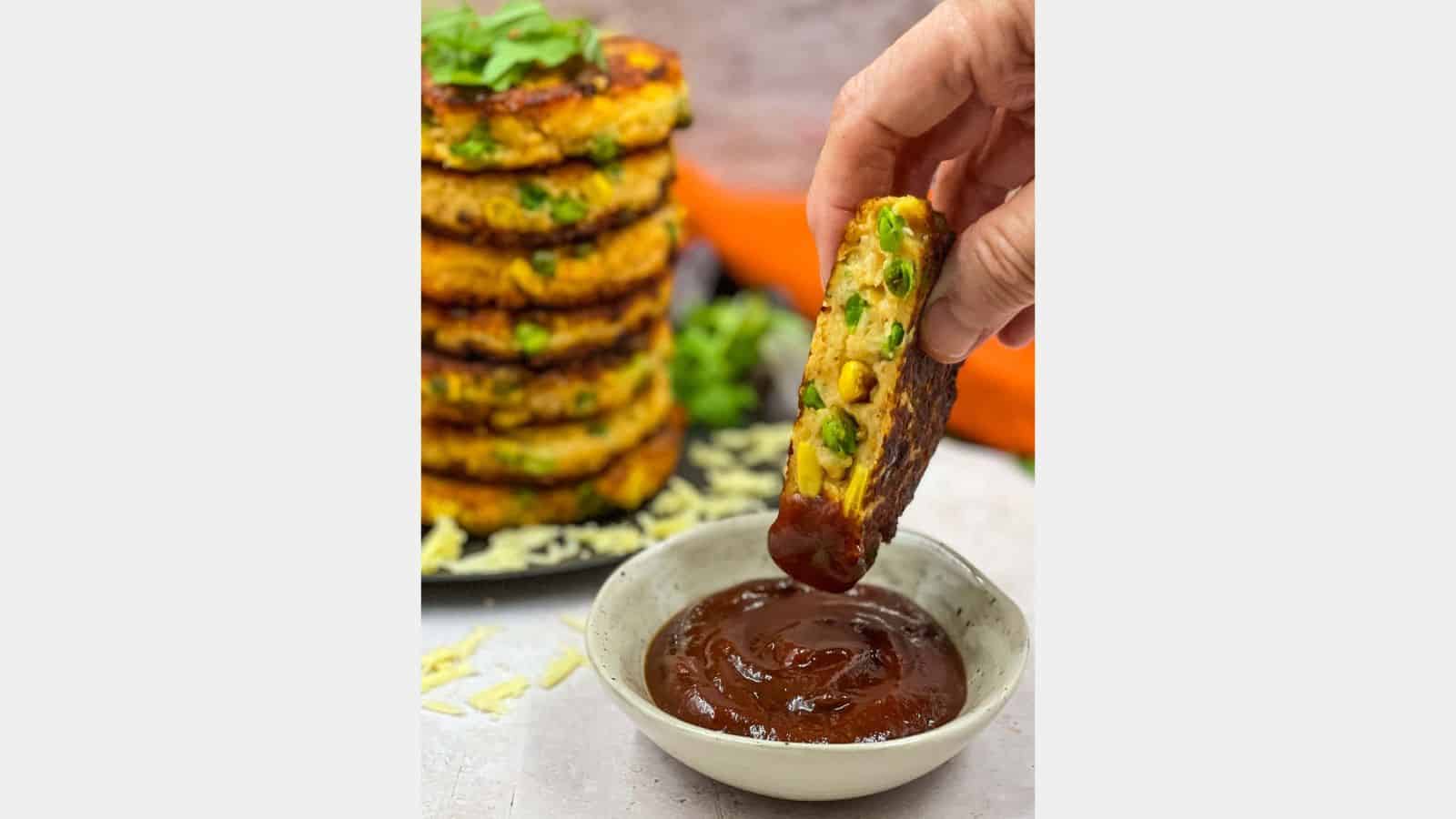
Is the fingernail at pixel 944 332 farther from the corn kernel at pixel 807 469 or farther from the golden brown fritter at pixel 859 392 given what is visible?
the corn kernel at pixel 807 469

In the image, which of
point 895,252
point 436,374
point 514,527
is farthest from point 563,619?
point 895,252

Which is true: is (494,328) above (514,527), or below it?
above

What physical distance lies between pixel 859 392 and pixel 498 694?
1040mm

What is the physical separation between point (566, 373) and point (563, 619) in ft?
2.01

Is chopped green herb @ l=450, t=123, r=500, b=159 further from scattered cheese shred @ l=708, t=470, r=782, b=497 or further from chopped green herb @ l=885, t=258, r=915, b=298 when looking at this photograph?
chopped green herb @ l=885, t=258, r=915, b=298

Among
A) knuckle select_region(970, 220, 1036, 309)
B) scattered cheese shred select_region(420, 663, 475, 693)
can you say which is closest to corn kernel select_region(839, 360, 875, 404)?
knuckle select_region(970, 220, 1036, 309)

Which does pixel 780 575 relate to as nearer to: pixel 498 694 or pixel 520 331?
pixel 498 694

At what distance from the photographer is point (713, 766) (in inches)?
83.7

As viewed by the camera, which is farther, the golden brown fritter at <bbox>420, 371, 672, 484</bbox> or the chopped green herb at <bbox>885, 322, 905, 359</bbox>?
the golden brown fritter at <bbox>420, 371, 672, 484</bbox>

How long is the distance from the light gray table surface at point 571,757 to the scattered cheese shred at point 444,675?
21 millimetres

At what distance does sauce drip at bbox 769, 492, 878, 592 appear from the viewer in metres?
2.12

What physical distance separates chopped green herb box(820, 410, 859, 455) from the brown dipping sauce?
1.30 feet

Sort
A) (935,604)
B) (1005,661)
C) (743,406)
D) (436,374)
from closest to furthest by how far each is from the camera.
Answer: (1005,661), (935,604), (436,374), (743,406)

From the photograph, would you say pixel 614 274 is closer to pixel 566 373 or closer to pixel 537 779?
pixel 566 373
